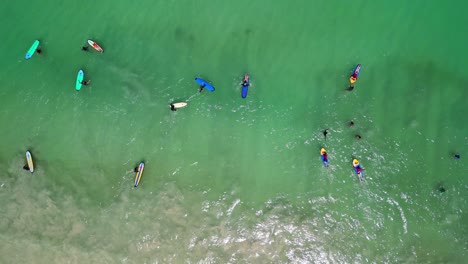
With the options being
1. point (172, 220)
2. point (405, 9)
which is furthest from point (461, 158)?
point (172, 220)

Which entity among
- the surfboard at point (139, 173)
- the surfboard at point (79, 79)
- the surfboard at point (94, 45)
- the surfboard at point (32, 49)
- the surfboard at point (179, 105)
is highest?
the surfboard at point (94, 45)

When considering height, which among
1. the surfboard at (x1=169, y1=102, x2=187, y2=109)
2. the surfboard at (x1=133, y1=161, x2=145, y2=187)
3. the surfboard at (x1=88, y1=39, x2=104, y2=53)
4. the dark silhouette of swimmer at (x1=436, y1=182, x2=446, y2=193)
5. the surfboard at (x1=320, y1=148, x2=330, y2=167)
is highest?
the surfboard at (x1=88, y1=39, x2=104, y2=53)

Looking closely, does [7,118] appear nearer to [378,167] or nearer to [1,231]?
[1,231]

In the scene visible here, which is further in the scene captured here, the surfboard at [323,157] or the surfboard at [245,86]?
the surfboard at [245,86]

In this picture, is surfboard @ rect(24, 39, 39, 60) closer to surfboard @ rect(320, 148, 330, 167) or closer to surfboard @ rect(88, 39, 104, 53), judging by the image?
surfboard @ rect(88, 39, 104, 53)

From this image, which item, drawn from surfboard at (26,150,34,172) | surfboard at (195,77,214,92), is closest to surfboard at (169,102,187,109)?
surfboard at (195,77,214,92)

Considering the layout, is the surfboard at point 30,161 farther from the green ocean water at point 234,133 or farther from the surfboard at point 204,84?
the surfboard at point 204,84

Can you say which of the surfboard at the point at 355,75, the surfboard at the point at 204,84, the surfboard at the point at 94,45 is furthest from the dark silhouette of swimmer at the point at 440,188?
the surfboard at the point at 94,45

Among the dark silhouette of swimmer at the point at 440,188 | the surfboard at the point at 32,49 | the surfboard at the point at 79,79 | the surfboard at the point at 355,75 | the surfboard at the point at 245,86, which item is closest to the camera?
the dark silhouette of swimmer at the point at 440,188
